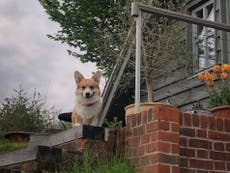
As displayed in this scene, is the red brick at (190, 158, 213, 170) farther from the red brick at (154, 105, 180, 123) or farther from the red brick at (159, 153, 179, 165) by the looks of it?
the red brick at (154, 105, 180, 123)

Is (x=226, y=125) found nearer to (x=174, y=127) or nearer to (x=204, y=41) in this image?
(x=174, y=127)

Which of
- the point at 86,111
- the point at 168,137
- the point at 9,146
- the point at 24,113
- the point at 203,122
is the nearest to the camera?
the point at 168,137

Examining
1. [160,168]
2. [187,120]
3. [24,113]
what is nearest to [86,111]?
[187,120]

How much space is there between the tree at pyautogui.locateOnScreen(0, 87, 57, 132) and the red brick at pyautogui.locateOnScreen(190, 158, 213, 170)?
666 cm

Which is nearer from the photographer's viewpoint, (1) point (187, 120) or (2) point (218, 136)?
(1) point (187, 120)

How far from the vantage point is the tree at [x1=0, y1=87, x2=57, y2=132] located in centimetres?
1074

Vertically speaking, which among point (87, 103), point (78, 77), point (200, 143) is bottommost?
point (200, 143)

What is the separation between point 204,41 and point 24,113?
4316 mm

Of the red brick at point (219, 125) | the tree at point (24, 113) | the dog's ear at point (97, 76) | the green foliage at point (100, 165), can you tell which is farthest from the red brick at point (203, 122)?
the tree at point (24, 113)

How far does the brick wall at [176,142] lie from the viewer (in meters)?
4.11

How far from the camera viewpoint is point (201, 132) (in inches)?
174

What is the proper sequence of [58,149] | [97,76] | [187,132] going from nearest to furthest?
[187,132], [58,149], [97,76]

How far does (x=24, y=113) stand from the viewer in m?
10.9

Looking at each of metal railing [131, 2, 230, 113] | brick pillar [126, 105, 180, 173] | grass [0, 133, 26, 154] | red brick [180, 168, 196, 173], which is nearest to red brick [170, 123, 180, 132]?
brick pillar [126, 105, 180, 173]
